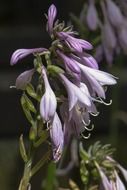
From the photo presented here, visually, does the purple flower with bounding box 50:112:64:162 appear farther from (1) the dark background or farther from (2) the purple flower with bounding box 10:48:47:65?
(1) the dark background

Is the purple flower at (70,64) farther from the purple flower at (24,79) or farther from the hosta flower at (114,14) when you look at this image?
the hosta flower at (114,14)

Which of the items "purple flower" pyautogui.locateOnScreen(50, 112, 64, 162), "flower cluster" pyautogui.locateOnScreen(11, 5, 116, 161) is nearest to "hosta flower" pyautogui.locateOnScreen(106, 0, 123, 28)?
"flower cluster" pyautogui.locateOnScreen(11, 5, 116, 161)

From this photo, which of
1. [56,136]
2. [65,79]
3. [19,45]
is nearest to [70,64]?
[65,79]

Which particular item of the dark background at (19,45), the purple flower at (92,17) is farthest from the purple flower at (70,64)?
the dark background at (19,45)

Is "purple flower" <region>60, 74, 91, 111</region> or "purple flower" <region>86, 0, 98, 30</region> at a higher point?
"purple flower" <region>60, 74, 91, 111</region>

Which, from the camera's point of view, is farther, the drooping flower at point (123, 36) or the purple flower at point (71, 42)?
the drooping flower at point (123, 36)

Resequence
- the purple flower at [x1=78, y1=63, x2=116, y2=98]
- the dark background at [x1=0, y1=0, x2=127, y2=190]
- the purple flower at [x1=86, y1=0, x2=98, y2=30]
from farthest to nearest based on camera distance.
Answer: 1. the dark background at [x1=0, y1=0, x2=127, y2=190]
2. the purple flower at [x1=86, y1=0, x2=98, y2=30]
3. the purple flower at [x1=78, y1=63, x2=116, y2=98]

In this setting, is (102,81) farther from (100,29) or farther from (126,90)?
(126,90)

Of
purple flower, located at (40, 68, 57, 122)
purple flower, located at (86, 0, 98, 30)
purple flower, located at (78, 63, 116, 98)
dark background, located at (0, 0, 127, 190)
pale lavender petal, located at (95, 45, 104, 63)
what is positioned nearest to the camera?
purple flower, located at (40, 68, 57, 122)
